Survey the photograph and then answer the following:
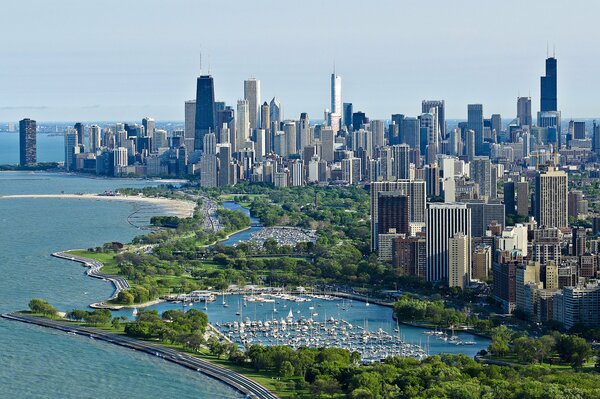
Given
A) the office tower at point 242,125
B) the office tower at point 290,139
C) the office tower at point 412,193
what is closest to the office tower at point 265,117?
the office tower at point 242,125

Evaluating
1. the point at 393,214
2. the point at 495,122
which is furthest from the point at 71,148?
the point at 393,214

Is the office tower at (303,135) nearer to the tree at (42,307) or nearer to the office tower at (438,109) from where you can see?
the office tower at (438,109)

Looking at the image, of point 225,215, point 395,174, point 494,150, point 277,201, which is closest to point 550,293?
point 225,215

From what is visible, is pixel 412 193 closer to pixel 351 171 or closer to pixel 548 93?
pixel 351 171

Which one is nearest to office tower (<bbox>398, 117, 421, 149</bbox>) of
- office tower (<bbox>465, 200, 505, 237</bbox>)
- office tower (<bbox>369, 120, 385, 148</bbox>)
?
office tower (<bbox>369, 120, 385, 148</bbox>)

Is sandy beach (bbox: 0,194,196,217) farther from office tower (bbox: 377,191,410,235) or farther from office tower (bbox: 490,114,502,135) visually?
office tower (bbox: 490,114,502,135)

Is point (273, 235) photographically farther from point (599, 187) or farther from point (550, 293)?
point (599, 187)
